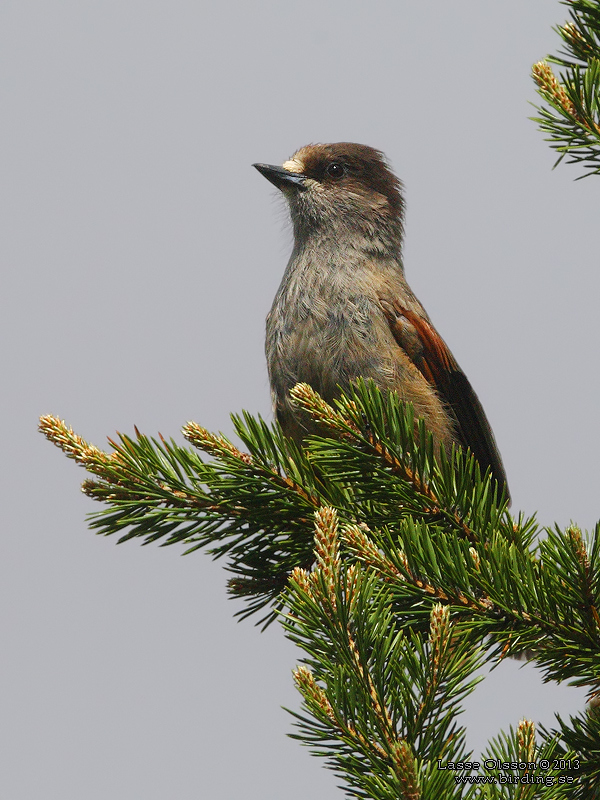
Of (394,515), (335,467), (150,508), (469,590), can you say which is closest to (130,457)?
(150,508)

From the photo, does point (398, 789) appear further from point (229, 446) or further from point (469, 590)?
point (229, 446)

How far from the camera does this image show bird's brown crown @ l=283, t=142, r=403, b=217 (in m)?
5.30

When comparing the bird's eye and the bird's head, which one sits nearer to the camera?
the bird's head

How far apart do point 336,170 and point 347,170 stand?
7 cm

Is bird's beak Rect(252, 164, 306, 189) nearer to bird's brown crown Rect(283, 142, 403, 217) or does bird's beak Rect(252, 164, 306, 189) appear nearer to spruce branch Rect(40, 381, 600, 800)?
bird's brown crown Rect(283, 142, 403, 217)

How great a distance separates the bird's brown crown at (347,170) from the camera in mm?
5297

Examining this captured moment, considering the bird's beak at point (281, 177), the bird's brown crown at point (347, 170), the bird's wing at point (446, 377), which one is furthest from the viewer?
the bird's brown crown at point (347, 170)

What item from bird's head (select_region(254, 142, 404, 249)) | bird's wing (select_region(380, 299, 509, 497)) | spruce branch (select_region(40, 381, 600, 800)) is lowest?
spruce branch (select_region(40, 381, 600, 800))

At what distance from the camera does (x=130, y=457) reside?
3.00 metres

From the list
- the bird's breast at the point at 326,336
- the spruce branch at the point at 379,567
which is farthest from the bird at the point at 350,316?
the spruce branch at the point at 379,567

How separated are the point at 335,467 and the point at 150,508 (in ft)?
2.29

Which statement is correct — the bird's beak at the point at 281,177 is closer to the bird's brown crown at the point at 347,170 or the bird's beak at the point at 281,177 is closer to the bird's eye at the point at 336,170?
the bird's brown crown at the point at 347,170

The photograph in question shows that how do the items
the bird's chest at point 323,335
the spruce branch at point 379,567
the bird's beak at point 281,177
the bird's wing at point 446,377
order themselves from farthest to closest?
the bird's beak at point 281,177 < the bird's wing at point 446,377 < the bird's chest at point 323,335 < the spruce branch at point 379,567

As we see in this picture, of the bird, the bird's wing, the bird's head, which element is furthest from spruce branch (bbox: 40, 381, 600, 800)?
the bird's head
